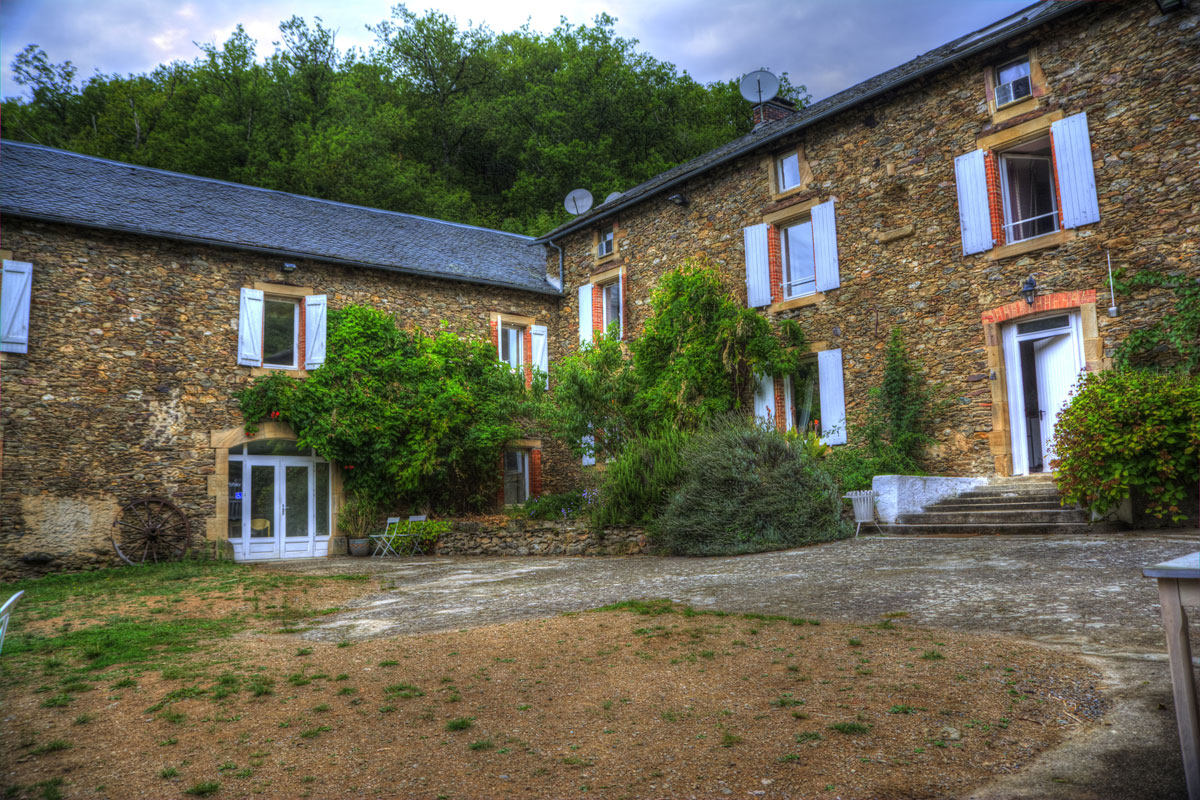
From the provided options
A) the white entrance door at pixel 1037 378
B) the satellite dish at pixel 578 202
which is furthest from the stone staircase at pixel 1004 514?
the satellite dish at pixel 578 202

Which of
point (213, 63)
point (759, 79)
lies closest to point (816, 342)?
point (759, 79)

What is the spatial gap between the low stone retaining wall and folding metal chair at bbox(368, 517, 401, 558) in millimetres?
756

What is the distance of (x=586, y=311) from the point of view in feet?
50.0

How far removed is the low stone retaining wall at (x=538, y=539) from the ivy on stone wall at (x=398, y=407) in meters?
1.33

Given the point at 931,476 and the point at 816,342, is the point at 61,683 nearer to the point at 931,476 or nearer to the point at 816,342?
the point at 931,476

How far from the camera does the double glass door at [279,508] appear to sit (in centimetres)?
1215

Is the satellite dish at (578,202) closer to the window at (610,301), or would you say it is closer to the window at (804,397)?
the window at (610,301)

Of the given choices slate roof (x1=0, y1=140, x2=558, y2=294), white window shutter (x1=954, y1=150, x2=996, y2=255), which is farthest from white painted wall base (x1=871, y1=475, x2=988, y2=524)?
slate roof (x1=0, y1=140, x2=558, y2=294)

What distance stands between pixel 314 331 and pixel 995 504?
10.0m

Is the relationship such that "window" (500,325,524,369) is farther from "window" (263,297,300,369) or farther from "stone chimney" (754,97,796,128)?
"stone chimney" (754,97,796,128)

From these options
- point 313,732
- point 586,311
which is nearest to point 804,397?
point 586,311

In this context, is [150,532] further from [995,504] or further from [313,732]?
[995,504]

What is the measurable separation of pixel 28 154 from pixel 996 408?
47.4 ft

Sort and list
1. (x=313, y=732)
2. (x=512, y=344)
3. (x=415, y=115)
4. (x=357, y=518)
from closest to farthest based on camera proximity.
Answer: (x=313, y=732) → (x=357, y=518) → (x=512, y=344) → (x=415, y=115)
